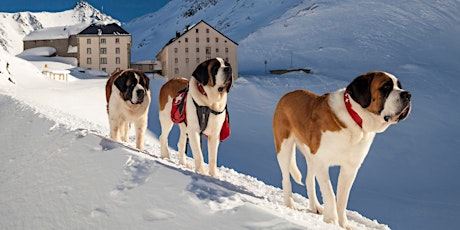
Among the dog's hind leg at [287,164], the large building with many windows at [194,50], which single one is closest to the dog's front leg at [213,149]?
the dog's hind leg at [287,164]

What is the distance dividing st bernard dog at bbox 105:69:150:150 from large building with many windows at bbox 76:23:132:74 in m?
53.7

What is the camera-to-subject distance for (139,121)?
334 inches

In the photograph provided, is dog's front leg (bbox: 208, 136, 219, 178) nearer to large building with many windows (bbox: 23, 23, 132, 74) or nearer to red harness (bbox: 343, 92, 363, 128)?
red harness (bbox: 343, 92, 363, 128)

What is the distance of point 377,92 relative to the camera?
478cm

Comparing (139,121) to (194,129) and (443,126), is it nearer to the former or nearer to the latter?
(194,129)

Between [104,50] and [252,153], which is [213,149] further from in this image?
[104,50]

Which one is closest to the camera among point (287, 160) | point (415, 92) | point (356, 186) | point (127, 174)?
point (127, 174)

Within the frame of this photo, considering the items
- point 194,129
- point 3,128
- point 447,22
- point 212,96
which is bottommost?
point 3,128

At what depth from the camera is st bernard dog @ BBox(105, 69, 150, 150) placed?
25.8ft

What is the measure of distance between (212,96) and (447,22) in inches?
3129

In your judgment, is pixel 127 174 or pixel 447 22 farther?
pixel 447 22

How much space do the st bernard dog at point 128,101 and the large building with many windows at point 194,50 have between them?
4514 centimetres

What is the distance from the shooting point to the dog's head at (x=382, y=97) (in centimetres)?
466

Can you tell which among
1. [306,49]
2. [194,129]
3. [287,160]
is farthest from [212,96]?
[306,49]
